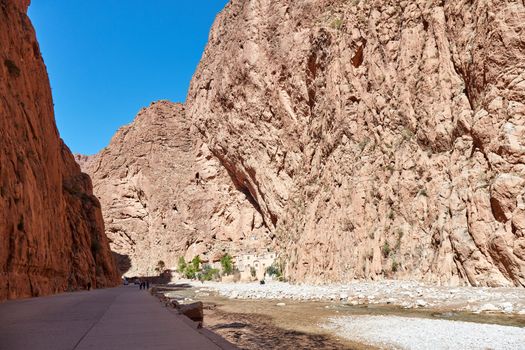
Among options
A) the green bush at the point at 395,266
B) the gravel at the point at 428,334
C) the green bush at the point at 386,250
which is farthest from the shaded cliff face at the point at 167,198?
the gravel at the point at 428,334

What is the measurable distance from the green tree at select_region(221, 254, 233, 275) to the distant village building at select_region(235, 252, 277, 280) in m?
1.40

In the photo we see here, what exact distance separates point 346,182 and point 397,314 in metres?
24.0

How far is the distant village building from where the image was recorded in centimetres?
6134

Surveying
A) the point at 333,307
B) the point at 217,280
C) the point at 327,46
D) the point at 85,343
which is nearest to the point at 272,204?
the point at 217,280

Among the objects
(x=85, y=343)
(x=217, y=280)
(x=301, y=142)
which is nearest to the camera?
(x=85, y=343)

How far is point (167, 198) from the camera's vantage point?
95062 mm

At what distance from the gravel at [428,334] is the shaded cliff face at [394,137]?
10671mm

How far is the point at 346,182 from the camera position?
133ft

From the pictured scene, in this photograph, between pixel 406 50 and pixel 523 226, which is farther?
pixel 406 50

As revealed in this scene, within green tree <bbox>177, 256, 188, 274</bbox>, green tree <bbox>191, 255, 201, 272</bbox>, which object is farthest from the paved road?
green tree <bbox>177, 256, 188, 274</bbox>

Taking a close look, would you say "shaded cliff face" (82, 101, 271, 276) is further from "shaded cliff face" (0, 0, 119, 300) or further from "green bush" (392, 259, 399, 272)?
"green bush" (392, 259, 399, 272)

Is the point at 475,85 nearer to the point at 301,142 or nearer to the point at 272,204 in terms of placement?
the point at 301,142

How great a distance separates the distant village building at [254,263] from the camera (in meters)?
61.3

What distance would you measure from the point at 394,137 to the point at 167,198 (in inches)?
2627
